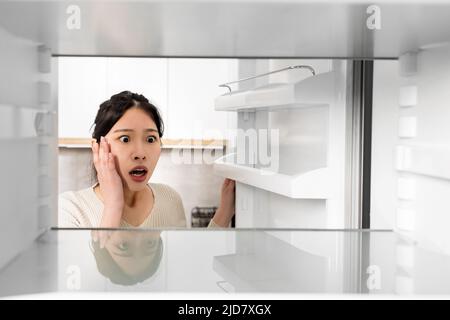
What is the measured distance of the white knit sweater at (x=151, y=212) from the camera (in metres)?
1.06

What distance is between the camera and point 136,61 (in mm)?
1052

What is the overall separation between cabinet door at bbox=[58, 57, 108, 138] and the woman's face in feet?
0.20

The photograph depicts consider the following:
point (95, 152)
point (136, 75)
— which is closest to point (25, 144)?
point (95, 152)

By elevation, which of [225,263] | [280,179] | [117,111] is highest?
[117,111]

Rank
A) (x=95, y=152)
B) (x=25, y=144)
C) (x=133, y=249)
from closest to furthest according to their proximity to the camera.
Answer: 1. (x=133, y=249)
2. (x=25, y=144)
3. (x=95, y=152)

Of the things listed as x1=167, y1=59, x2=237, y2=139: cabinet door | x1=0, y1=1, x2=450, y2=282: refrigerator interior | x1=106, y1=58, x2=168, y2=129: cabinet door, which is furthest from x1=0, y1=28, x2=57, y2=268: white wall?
x1=167, y1=59, x2=237, y2=139: cabinet door

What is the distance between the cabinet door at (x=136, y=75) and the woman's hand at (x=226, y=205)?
232 mm

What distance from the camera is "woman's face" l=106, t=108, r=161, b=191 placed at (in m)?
1.05

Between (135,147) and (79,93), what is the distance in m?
0.15

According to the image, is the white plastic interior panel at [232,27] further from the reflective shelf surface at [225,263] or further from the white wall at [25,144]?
the reflective shelf surface at [225,263]

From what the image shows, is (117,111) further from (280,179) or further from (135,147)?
(280,179)

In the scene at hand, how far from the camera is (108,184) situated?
1.06m

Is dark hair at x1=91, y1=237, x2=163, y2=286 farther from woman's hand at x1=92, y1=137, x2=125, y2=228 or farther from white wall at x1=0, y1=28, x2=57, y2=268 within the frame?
woman's hand at x1=92, y1=137, x2=125, y2=228

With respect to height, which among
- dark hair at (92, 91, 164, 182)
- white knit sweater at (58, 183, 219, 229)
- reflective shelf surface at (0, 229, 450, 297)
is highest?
dark hair at (92, 91, 164, 182)
